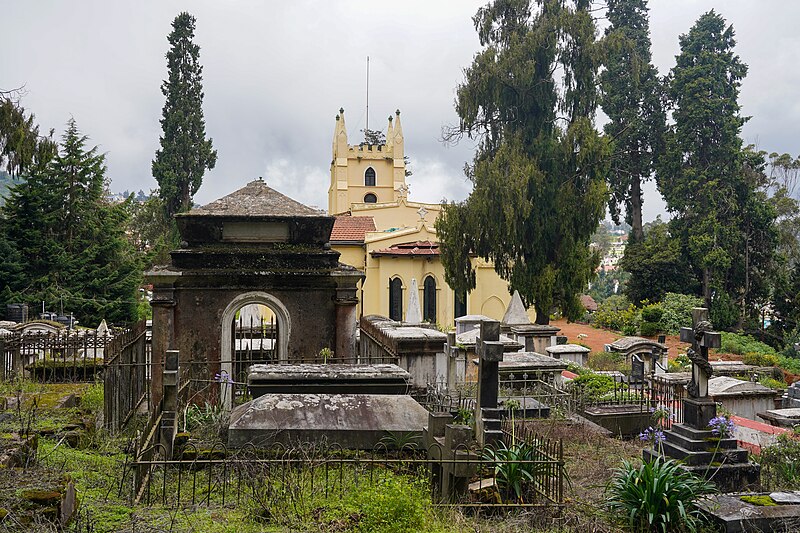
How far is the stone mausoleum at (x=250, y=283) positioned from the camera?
12219mm

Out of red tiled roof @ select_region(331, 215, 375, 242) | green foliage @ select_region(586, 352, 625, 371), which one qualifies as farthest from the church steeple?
green foliage @ select_region(586, 352, 625, 371)

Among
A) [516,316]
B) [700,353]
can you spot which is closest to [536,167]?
[516,316]

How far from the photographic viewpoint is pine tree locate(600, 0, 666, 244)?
40.0 metres

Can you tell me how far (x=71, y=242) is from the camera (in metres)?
34.5

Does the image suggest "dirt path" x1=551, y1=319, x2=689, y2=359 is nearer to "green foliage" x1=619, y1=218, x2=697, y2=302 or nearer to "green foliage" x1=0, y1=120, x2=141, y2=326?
"green foliage" x1=619, y1=218, x2=697, y2=302

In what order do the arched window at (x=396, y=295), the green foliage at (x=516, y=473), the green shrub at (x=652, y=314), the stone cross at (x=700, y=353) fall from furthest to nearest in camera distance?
the arched window at (x=396, y=295) < the green shrub at (x=652, y=314) < the stone cross at (x=700, y=353) < the green foliage at (x=516, y=473)

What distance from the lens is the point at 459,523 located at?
19.0 ft

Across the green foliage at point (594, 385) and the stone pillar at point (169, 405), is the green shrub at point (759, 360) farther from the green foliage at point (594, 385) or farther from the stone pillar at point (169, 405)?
the stone pillar at point (169, 405)

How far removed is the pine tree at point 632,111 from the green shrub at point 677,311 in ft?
25.6

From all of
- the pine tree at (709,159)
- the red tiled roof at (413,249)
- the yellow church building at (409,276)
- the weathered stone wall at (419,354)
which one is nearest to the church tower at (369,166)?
the yellow church building at (409,276)

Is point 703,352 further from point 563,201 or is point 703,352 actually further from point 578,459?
point 563,201

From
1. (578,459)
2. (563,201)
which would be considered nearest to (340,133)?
(563,201)

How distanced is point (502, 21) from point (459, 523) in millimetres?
24500

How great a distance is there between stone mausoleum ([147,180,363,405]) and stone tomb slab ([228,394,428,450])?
391 centimetres
